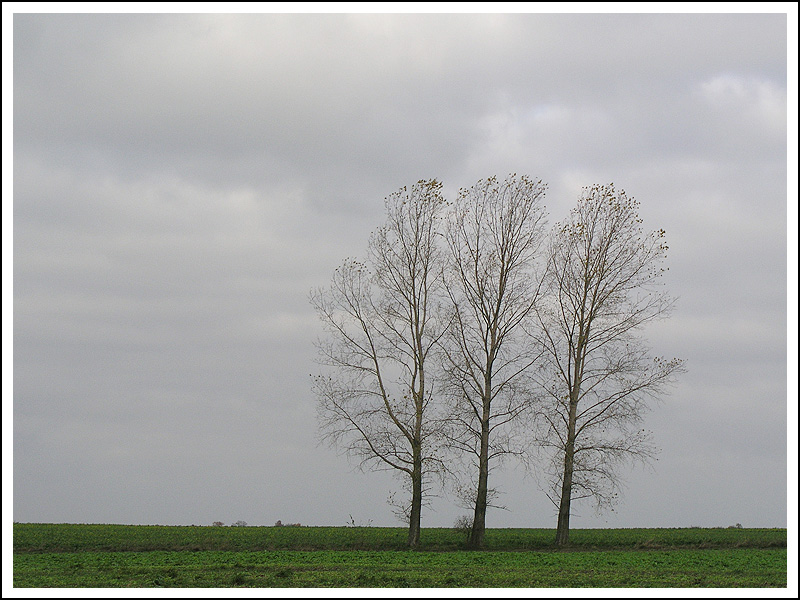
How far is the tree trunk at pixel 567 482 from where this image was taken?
31.6 m

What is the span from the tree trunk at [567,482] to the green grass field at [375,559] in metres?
0.83

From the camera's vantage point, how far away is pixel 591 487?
3158 centimetres

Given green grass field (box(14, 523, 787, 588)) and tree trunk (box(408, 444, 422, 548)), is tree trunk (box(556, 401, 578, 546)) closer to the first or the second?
green grass field (box(14, 523, 787, 588))

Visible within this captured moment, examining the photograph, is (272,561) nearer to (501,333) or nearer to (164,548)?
(164,548)

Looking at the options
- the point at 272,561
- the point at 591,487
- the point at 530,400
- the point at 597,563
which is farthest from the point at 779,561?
the point at 272,561

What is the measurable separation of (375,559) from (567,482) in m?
10.7

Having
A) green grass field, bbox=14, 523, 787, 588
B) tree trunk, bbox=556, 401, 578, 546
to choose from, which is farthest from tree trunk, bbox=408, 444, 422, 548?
tree trunk, bbox=556, 401, 578, 546

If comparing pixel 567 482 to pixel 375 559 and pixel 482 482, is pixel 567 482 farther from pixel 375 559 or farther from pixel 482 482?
pixel 375 559

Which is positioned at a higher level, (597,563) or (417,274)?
(417,274)

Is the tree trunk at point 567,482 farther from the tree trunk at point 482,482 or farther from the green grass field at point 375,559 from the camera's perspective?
the tree trunk at point 482,482

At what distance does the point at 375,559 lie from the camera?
25312 mm

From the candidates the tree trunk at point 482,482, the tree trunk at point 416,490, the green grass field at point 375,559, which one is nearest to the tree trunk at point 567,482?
the green grass field at point 375,559

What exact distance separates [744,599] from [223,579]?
41.0ft

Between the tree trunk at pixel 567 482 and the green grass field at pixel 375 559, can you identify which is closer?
the green grass field at pixel 375 559
